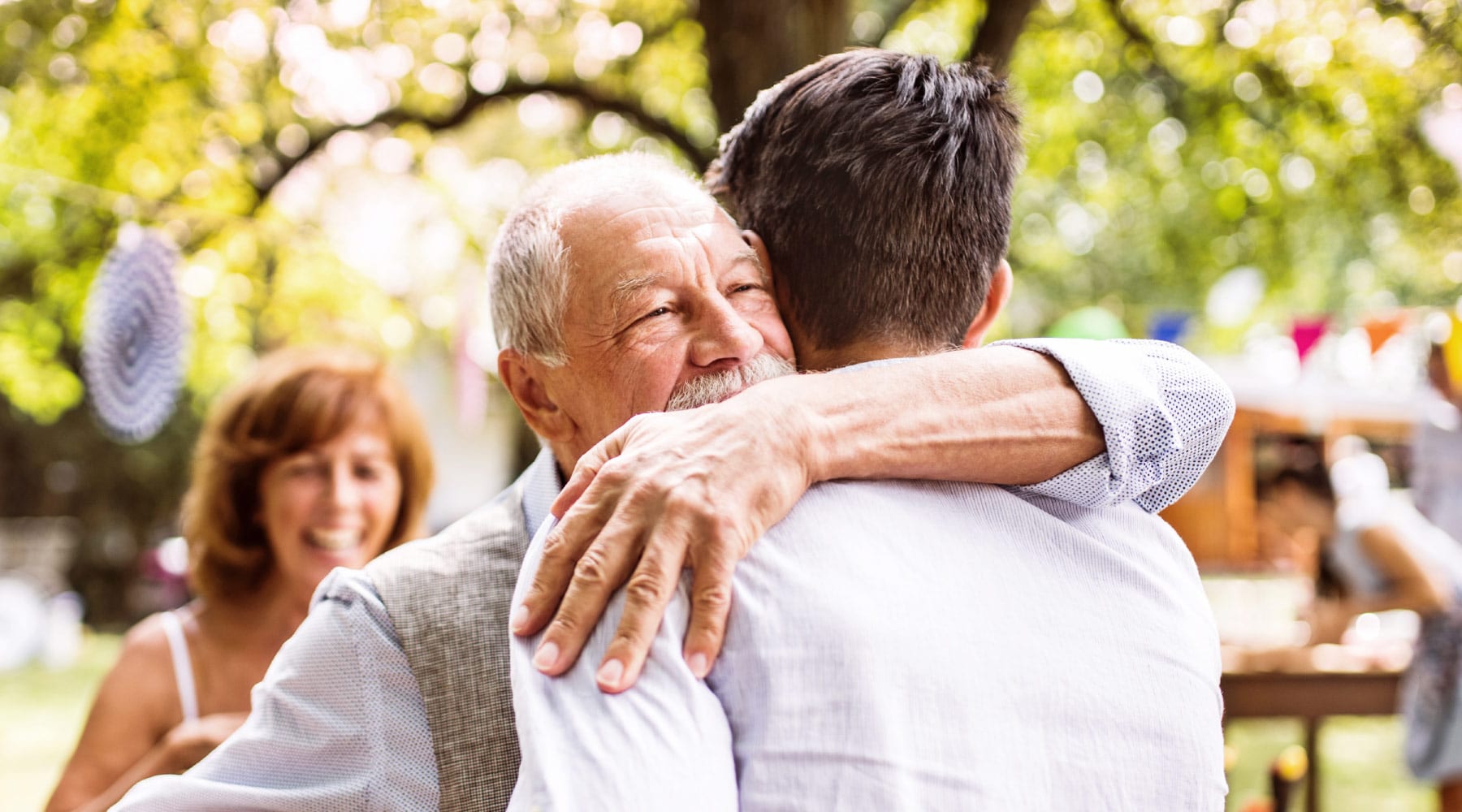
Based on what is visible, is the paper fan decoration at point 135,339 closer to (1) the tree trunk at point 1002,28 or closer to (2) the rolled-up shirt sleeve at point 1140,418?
(1) the tree trunk at point 1002,28

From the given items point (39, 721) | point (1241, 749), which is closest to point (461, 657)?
point (1241, 749)

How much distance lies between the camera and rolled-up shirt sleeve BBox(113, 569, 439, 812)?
1243 mm

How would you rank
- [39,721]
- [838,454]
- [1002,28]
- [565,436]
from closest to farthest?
[838,454] → [565,436] → [1002,28] → [39,721]

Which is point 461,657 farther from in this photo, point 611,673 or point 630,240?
point 630,240

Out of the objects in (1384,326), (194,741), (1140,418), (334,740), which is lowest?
(1384,326)

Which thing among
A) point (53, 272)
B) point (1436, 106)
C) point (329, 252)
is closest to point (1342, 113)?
point (1436, 106)

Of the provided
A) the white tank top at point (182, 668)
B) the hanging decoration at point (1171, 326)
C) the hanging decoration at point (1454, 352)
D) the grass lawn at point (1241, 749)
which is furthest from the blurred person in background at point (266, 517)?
the hanging decoration at point (1171, 326)

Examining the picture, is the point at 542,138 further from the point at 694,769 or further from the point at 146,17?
the point at 694,769

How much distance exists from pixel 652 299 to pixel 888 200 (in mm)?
317

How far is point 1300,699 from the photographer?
5223 mm

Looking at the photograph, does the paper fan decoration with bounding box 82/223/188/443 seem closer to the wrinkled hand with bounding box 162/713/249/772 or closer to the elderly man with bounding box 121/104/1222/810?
the wrinkled hand with bounding box 162/713/249/772

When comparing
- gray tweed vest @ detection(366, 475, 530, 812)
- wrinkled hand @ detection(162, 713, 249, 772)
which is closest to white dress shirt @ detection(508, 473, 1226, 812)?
gray tweed vest @ detection(366, 475, 530, 812)

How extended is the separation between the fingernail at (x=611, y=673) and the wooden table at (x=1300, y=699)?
15.4ft

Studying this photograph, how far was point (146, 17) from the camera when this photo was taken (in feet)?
23.8
